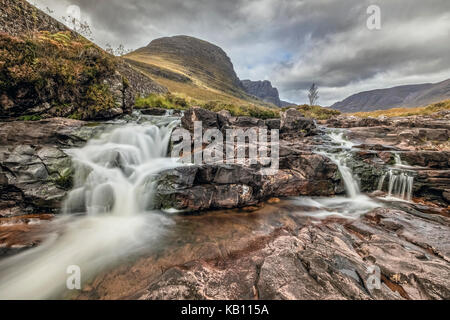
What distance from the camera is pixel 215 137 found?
851 centimetres

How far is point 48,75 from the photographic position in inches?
300

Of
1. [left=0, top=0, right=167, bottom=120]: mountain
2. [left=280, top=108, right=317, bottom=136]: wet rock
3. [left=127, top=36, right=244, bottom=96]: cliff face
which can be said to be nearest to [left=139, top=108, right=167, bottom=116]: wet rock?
[left=0, top=0, right=167, bottom=120]: mountain

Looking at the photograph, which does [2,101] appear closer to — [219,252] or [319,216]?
[219,252]

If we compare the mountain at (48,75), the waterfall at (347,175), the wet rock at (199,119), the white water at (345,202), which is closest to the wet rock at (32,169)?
the mountain at (48,75)

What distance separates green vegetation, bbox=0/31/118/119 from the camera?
22.5ft

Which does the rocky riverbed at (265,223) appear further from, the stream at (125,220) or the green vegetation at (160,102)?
the green vegetation at (160,102)

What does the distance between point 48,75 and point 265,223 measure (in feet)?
37.1

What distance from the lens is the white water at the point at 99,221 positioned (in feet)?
10.8

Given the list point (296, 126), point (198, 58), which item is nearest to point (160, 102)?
point (296, 126)

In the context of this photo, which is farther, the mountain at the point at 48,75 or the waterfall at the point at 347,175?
the waterfall at the point at 347,175

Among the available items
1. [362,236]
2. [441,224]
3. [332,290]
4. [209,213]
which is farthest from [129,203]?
[441,224]

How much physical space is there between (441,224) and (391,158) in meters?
5.49

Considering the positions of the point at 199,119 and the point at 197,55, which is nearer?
the point at 199,119

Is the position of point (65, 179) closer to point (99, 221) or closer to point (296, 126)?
point (99, 221)
